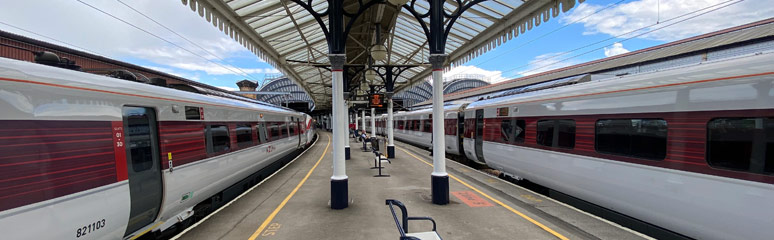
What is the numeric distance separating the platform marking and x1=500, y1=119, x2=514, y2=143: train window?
1.98 metres

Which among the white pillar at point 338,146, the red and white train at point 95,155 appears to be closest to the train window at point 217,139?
the red and white train at point 95,155

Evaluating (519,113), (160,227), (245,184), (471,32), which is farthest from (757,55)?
(245,184)

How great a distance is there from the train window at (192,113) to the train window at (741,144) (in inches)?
328

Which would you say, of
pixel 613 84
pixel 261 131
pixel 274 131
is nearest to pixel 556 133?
pixel 613 84

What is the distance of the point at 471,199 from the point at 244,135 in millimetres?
6199

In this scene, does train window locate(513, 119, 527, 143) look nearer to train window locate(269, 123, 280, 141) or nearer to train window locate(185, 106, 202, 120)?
train window locate(185, 106, 202, 120)

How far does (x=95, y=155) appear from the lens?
381 centimetres

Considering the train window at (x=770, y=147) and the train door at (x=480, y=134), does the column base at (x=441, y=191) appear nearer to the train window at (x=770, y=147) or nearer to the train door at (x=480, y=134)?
the train door at (x=480, y=134)

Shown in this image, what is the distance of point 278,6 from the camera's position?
786 centimetres

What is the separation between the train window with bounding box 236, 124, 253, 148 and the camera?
8.07m

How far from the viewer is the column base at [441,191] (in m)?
6.96

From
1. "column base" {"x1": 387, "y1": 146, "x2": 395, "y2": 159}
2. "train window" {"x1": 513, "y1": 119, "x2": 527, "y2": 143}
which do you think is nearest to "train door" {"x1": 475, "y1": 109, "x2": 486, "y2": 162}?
"train window" {"x1": 513, "y1": 119, "x2": 527, "y2": 143}

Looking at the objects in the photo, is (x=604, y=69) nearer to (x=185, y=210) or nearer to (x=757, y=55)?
(x=757, y=55)

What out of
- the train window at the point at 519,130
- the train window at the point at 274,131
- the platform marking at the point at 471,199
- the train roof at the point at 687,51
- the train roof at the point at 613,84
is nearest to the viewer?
the train roof at the point at 613,84
